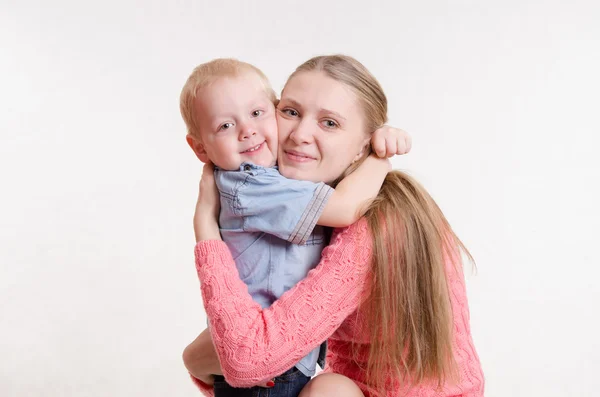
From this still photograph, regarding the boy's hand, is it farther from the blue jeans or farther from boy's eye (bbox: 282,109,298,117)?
the blue jeans

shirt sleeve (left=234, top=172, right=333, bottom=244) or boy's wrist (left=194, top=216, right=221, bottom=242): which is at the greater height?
shirt sleeve (left=234, top=172, right=333, bottom=244)

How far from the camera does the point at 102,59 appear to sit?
4039 millimetres

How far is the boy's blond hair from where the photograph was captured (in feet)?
7.14

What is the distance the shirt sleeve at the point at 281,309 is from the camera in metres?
2.01

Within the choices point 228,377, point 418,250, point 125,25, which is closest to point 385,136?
point 418,250

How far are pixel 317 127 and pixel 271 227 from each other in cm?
32

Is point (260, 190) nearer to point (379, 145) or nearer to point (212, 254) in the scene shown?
point (212, 254)

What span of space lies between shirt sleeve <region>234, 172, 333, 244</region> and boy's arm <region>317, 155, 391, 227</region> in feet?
0.09

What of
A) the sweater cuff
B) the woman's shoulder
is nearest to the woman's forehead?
the woman's shoulder

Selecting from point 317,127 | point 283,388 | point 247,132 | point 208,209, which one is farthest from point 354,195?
point 283,388

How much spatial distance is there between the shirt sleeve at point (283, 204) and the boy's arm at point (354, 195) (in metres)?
0.03

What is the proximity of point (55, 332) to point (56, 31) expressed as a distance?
151cm

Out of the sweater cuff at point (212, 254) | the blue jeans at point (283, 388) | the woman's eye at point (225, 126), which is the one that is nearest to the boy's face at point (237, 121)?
the woman's eye at point (225, 126)

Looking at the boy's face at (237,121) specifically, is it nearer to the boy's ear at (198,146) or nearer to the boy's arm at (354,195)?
the boy's ear at (198,146)
